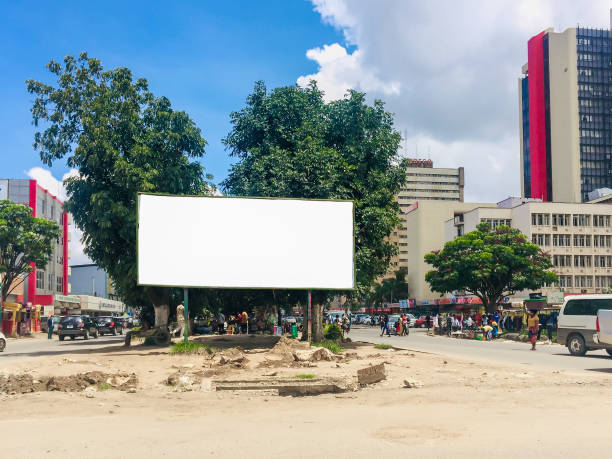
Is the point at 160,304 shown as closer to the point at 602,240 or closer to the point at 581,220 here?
the point at 581,220

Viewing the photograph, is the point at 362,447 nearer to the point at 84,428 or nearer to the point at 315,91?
the point at 84,428

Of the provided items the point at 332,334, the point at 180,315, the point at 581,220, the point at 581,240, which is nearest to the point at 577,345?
the point at 332,334

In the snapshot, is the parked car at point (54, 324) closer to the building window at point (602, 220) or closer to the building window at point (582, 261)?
the building window at point (582, 261)

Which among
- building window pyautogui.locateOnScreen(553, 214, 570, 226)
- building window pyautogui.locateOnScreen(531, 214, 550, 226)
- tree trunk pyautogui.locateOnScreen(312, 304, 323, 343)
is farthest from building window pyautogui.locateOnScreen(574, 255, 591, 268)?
tree trunk pyautogui.locateOnScreen(312, 304, 323, 343)

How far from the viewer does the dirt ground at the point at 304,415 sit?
7117 mm

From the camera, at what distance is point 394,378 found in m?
14.7

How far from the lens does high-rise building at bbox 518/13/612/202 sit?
110 meters

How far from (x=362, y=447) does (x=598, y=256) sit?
87451 mm

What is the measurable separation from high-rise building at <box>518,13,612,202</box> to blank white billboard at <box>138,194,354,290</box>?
98.4 m

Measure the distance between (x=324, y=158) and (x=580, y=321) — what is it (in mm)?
11789

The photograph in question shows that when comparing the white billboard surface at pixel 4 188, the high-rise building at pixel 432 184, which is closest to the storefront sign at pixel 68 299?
the white billboard surface at pixel 4 188

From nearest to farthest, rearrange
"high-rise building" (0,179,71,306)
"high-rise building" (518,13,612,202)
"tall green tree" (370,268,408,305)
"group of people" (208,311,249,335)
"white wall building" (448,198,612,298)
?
"group of people" (208,311,249,335) → "high-rise building" (0,179,71,306) → "white wall building" (448,198,612,298) → "high-rise building" (518,13,612,202) → "tall green tree" (370,268,408,305)

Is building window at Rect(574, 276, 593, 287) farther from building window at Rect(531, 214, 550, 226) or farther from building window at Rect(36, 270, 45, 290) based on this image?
building window at Rect(36, 270, 45, 290)

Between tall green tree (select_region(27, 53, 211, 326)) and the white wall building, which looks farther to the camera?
the white wall building
